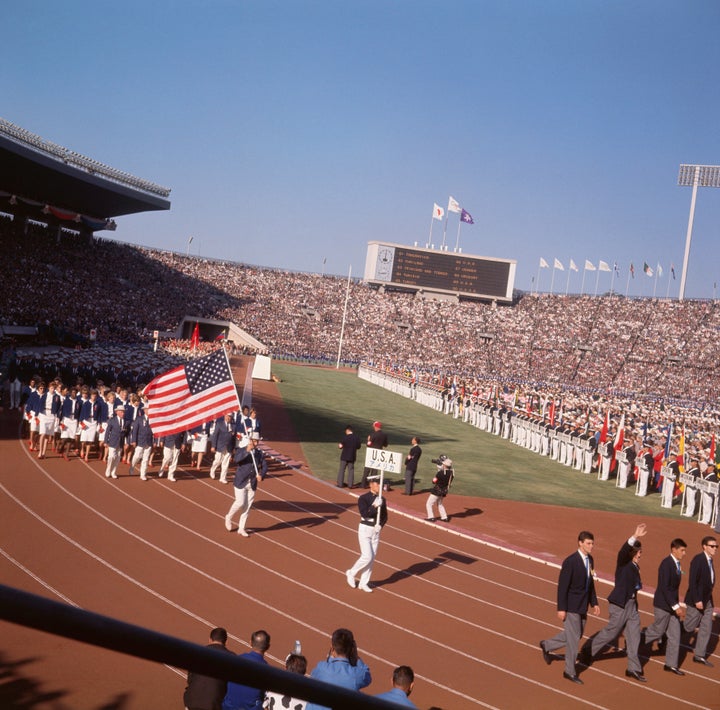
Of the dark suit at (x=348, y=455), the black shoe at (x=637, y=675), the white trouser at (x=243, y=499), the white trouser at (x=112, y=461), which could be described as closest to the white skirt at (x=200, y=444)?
the white trouser at (x=112, y=461)

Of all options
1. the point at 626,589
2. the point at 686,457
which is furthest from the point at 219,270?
the point at 626,589

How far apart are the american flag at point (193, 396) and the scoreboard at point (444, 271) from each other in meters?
71.0

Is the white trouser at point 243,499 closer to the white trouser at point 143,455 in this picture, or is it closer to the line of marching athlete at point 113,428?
the line of marching athlete at point 113,428

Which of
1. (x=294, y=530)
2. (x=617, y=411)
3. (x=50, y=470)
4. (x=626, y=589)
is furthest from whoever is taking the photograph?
(x=617, y=411)

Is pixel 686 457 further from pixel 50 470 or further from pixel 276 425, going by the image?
pixel 50 470

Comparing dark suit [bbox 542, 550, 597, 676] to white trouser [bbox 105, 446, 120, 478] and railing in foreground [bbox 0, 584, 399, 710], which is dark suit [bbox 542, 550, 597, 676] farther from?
white trouser [bbox 105, 446, 120, 478]

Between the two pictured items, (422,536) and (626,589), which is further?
(422,536)

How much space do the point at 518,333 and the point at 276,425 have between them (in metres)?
55.0

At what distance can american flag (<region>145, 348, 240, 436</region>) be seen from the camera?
13992 millimetres

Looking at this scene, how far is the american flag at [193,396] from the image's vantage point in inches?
551

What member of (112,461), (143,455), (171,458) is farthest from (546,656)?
(112,461)

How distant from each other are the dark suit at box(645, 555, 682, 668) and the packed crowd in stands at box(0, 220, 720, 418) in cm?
4156

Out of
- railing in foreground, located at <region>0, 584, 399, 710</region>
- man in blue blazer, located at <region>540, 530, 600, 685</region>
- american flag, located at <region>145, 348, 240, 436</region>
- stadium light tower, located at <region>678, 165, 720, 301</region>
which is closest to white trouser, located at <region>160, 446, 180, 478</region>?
american flag, located at <region>145, 348, 240, 436</region>

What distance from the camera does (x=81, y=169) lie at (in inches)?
2090
